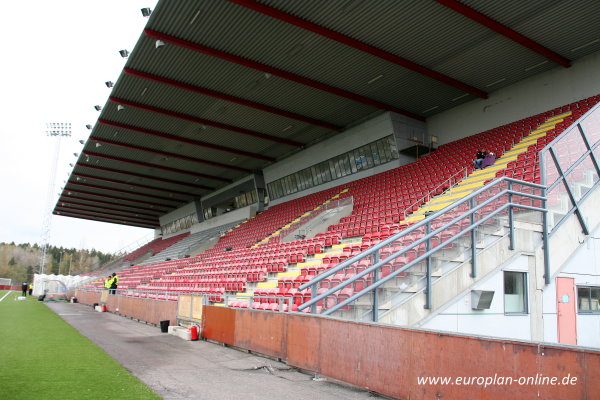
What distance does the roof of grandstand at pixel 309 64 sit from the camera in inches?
520

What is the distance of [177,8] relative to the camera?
1346cm

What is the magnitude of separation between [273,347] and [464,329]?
3026 millimetres

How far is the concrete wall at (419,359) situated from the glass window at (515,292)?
138 inches

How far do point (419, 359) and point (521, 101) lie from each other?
1592 cm

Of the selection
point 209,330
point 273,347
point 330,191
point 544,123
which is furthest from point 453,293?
point 330,191

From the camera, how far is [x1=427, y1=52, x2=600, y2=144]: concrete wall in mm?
15648

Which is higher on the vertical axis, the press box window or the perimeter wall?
the press box window

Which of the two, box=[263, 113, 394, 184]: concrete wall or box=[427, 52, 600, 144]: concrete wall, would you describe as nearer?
box=[427, 52, 600, 144]: concrete wall

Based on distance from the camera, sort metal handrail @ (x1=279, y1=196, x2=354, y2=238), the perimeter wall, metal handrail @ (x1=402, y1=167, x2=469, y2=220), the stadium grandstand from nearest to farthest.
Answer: the perimeter wall → the stadium grandstand → metal handrail @ (x1=402, y1=167, x2=469, y2=220) → metal handrail @ (x1=279, y1=196, x2=354, y2=238)

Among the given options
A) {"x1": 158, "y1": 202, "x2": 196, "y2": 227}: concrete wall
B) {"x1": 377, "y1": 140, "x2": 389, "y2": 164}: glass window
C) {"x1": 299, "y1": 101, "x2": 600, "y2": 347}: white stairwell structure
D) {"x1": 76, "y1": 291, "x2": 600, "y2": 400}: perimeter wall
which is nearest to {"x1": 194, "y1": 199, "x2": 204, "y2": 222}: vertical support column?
{"x1": 158, "y1": 202, "x2": 196, "y2": 227}: concrete wall

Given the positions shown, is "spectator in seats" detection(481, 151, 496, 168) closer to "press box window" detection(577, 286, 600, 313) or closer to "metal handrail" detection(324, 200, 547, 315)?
"press box window" detection(577, 286, 600, 313)

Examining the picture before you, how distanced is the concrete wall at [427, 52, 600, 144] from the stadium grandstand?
0.07m

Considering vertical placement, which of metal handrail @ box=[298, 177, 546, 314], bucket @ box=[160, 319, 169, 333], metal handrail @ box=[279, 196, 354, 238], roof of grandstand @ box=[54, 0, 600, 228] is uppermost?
roof of grandstand @ box=[54, 0, 600, 228]

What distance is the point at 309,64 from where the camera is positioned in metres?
16.3
